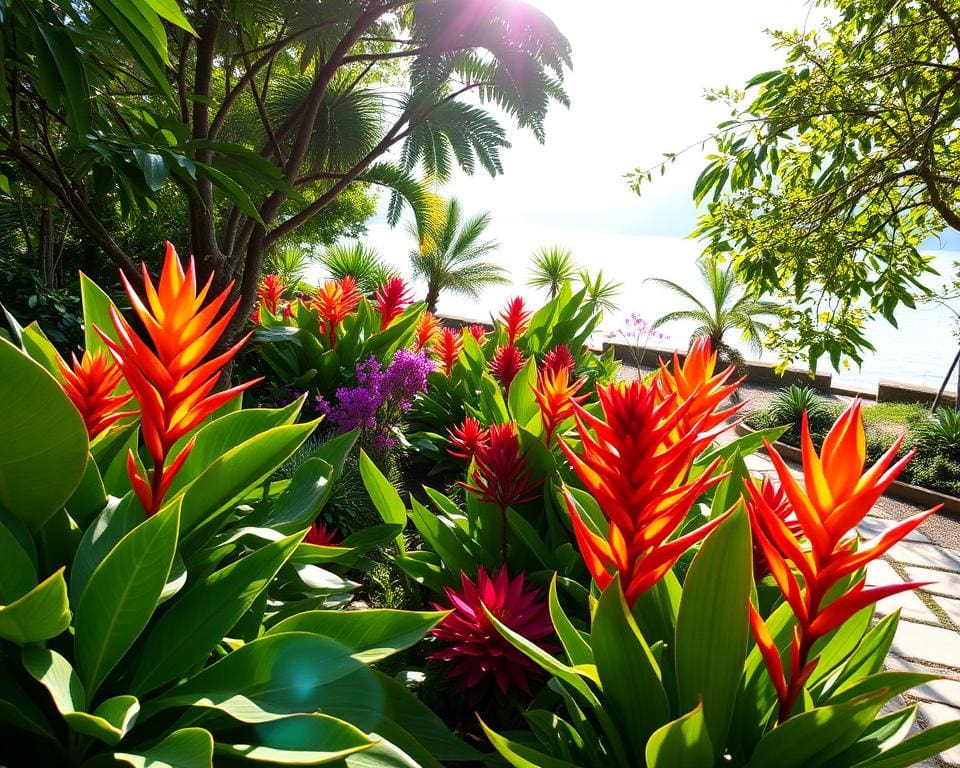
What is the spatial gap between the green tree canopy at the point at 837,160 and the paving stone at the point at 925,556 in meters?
1.40

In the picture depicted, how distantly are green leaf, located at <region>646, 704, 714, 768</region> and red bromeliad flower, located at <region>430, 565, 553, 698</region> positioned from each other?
0.68 m

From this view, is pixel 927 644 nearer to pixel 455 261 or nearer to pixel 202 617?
pixel 202 617

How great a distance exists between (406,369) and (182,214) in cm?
801

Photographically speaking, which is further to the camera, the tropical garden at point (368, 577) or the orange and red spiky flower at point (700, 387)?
the orange and red spiky flower at point (700, 387)

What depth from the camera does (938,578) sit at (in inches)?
163

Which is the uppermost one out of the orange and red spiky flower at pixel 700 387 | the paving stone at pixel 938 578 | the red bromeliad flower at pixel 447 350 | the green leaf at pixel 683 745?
the red bromeliad flower at pixel 447 350

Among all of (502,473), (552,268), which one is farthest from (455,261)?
(502,473)

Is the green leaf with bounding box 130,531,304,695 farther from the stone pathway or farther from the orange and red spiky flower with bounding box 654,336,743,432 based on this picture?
the stone pathway

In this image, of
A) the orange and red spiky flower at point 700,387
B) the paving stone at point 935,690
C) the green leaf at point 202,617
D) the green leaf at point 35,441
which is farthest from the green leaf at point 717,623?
the paving stone at point 935,690

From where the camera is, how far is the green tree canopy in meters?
4.46

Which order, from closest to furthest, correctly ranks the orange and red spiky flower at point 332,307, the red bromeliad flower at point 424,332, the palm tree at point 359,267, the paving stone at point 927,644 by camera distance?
the paving stone at point 927,644 → the orange and red spiky flower at point 332,307 → the red bromeliad flower at point 424,332 → the palm tree at point 359,267

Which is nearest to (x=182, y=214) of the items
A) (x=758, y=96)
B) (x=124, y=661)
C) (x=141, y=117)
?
(x=141, y=117)

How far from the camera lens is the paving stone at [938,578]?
3946 millimetres

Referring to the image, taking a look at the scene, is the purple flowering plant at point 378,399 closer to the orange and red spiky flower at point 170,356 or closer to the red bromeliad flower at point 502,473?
the red bromeliad flower at point 502,473
